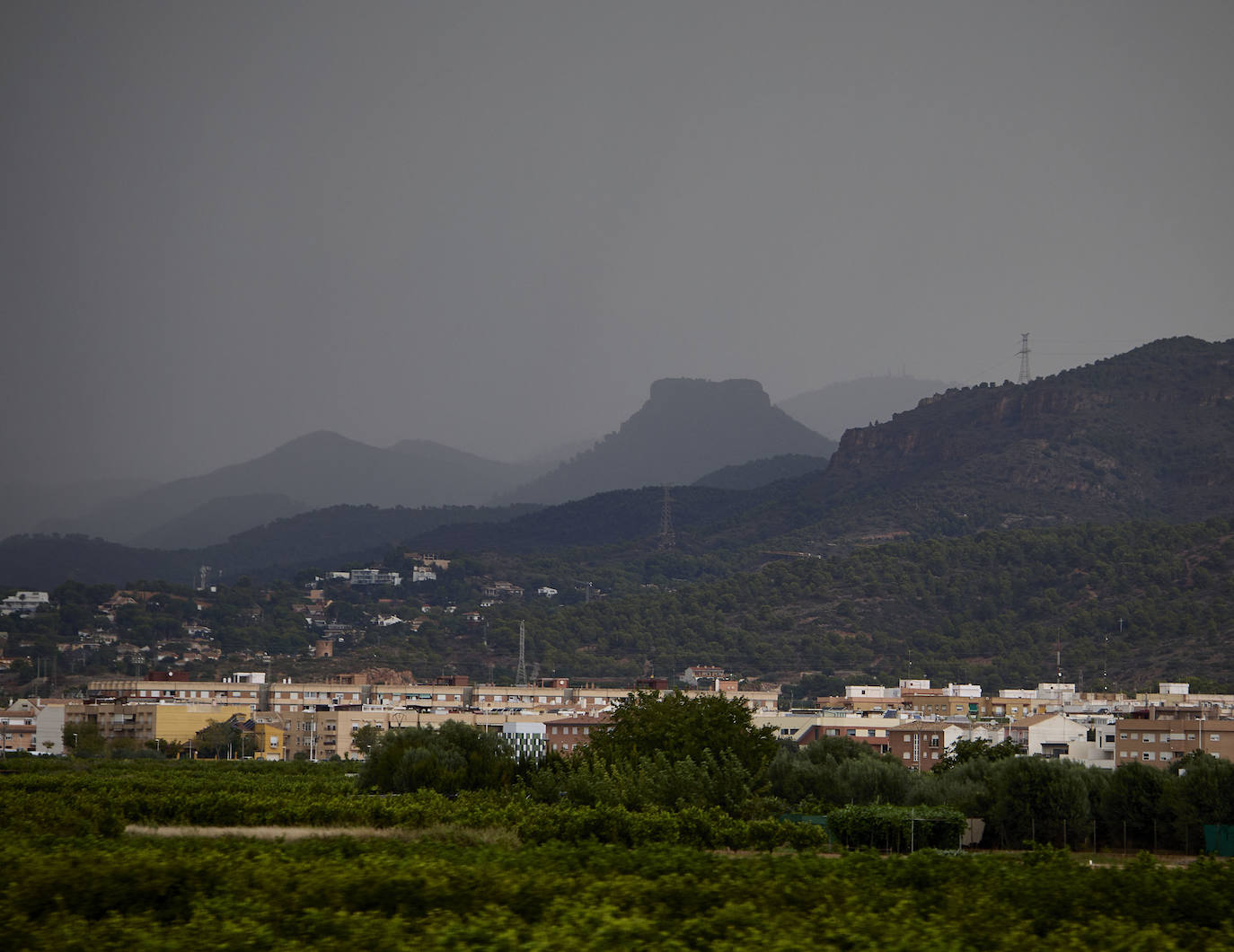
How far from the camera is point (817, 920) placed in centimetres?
1819

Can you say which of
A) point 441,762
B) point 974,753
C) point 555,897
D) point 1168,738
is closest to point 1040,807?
point 974,753

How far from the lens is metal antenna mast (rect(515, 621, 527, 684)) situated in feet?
527

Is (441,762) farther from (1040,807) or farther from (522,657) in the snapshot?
(522,657)

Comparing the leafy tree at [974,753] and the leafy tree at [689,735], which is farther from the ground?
the leafy tree at [689,735]

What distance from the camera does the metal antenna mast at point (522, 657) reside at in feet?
527

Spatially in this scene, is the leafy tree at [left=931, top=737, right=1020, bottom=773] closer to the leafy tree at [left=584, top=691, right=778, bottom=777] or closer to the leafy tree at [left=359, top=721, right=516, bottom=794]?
the leafy tree at [left=584, top=691, right=778, bottom=777]

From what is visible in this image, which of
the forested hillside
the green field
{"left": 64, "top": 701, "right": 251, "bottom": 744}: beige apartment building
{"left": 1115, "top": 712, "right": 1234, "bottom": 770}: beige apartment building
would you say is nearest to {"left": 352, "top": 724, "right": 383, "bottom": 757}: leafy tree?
{"left": 64, "top": 701, "right": 251, "bottom": 744}: beige apartment building

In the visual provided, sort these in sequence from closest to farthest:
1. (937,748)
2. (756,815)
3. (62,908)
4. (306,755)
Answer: (62,908), (756,815), (937,748), (306,755)

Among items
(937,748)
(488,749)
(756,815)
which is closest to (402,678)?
(937,748)

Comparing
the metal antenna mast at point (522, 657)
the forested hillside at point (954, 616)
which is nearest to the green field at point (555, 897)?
the forested hillside at point (954, 616)

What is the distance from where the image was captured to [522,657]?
532 ft

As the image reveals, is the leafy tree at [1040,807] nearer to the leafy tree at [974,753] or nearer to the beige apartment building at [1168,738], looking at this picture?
the leafy tree at [974,753]

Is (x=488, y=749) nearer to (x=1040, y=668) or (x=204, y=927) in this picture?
(x=204, y=927)

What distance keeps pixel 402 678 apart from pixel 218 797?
115 m
